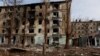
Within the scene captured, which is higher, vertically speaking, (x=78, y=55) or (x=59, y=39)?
(x=78, y=55)

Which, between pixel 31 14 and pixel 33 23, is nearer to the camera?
pixel 33 23

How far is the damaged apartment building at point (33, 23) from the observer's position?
69.0 m

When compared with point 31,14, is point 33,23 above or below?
below

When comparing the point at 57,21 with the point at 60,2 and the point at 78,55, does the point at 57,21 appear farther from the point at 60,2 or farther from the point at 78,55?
the point at 78,55

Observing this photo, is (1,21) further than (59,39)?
Yes

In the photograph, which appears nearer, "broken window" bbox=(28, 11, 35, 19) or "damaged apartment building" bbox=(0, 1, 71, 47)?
"damaged apartment building" bbox=(0, 1, 71, 47)

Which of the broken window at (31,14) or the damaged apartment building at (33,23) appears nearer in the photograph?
the damaged apartment building at (33,23)

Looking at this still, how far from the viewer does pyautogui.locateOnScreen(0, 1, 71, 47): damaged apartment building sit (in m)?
69.0

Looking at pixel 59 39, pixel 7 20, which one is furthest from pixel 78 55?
pixel 7 20

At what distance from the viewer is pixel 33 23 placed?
241 ft

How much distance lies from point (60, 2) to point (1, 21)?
60.2 ft

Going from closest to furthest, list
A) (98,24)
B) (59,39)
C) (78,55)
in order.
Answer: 1. (78,55)
2. (59,39)
3. (98,24)

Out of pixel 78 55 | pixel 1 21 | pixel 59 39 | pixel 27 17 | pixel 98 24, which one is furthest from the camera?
pixel 98 24

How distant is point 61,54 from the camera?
30.3 m
